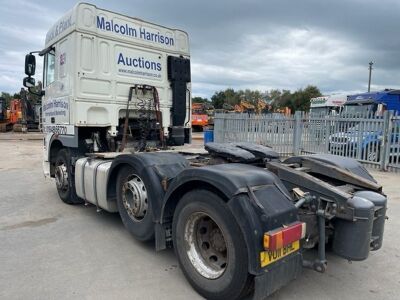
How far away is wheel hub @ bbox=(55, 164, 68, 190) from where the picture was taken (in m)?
6.47

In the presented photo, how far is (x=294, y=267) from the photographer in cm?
301

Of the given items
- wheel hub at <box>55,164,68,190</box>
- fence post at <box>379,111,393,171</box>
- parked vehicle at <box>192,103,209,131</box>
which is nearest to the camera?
wheel hub at <box>55,164,68,190</box>

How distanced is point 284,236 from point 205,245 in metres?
0.92

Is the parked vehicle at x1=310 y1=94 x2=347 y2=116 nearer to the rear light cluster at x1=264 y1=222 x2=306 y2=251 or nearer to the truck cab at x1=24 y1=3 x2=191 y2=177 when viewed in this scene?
the truck cab at x1=24 y1=3 x2=191 y2=177

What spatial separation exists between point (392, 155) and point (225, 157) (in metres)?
8.62

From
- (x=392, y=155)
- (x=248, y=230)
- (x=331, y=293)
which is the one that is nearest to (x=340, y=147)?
(x=392, y=155)

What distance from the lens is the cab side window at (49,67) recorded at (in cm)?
670

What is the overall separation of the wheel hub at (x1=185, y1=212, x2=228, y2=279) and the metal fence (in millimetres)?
9355

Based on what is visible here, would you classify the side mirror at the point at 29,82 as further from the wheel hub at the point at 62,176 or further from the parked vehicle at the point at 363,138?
the parked vehicle at the point at 363,138

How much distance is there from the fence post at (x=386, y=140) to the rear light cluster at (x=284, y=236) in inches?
368

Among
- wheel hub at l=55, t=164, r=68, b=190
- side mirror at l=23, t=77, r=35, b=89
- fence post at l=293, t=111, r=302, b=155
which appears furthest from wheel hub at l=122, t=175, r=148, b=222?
fence post at l=293, t=111, r=302, b=155

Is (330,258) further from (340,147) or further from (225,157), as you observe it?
(340,147)

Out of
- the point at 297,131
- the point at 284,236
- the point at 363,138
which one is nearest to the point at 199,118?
the point at 297,131

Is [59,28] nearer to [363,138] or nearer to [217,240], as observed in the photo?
[217,240]
